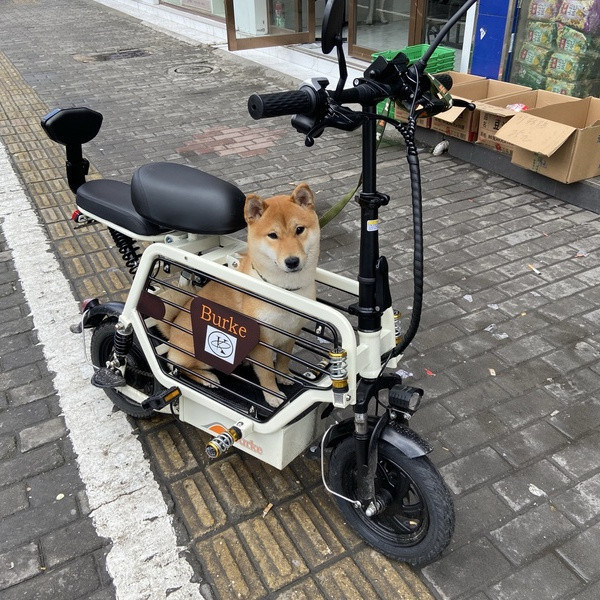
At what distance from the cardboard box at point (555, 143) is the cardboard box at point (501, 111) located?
0.17 m

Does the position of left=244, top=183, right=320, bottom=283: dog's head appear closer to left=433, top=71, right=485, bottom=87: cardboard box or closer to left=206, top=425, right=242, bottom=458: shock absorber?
left=206, top=425, right=242, bottom=458: shock absorber

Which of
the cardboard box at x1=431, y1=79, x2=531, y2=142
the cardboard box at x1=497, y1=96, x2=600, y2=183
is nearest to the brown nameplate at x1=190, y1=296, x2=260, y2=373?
the cardboard box at x1=497, y1=96, x2=600, y2=183

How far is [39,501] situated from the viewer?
285 cm

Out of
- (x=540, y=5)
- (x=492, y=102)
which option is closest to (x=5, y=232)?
(x=492, y=102)

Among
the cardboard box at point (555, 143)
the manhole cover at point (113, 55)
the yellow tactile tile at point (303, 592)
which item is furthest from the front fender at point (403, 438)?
the manhole cover at point (113, 55)

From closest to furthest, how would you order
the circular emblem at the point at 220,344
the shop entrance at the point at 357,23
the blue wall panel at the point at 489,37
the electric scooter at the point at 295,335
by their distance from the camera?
the electric scooter at the point at 295,335
the circular emblem at the point at 220,344
the blue wall panel at the point at 489,37
the shop entrance at the point at 357,23

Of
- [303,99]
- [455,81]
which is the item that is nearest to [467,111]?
[455,81]

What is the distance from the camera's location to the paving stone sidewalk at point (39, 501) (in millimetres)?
2488

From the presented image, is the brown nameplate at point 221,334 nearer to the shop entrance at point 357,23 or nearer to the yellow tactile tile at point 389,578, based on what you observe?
the yellow tactile tile at point 389,578

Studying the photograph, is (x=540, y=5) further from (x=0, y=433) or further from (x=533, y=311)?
(x=0, y=433)

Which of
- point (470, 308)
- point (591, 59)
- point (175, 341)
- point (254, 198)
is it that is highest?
point (254, 198)

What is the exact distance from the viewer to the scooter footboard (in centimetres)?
240

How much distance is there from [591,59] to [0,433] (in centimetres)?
652

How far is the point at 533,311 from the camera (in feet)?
13.5
